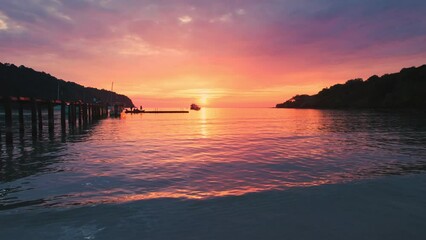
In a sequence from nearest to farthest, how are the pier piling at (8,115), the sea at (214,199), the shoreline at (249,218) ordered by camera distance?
1. the shoreline at (249,218)
2. the sea at (214,199)
3. the pier piling at (8,115)

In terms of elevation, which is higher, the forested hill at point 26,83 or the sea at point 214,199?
the forested hill at point 26,83

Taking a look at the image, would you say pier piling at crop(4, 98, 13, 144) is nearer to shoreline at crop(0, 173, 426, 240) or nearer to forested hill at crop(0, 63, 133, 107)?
shoreline at crop(0, 173, 426, 240)

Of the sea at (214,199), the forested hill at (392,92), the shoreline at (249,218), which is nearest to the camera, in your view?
the shoreline at (249,218)

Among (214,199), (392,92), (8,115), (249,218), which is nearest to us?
(249,218)

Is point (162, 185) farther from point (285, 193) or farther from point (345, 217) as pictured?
point (345, 217)

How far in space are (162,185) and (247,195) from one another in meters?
2.94

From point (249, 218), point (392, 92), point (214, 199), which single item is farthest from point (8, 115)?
point (392, 92)

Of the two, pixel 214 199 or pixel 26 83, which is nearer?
pixel 214 199

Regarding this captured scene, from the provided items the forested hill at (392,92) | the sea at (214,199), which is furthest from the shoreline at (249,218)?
the forested hill at (392,92)

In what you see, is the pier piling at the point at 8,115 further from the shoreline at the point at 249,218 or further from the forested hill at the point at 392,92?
the forested hill at the point at 392,92

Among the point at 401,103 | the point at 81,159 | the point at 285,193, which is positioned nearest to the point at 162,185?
the point at 285,193

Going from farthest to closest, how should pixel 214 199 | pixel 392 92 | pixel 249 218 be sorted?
pixel 392 92 → pixel 214 199 → pixel 249 218

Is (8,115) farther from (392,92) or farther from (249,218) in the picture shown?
(392,92)

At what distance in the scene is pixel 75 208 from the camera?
8055 mm
